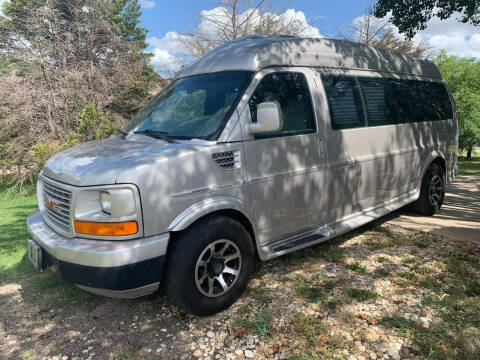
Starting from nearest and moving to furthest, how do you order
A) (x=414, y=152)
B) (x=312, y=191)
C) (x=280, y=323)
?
(x=280, y=323) → (x=312, y=191) → (x=414, y=152)

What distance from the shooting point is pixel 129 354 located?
109 inches

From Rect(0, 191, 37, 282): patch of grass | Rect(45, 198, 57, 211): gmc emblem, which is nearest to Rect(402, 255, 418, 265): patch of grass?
Rect(45, 198, 57, 211): gmc emblem

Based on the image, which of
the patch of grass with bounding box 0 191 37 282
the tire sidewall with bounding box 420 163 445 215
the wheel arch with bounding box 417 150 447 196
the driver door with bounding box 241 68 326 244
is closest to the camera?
the driver door with bounding box 241 68 326 244

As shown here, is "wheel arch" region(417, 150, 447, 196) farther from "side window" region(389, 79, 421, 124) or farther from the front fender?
the front fender

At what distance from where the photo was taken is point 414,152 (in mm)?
5383

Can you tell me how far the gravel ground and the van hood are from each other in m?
1.32

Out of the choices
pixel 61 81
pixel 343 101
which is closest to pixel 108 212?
pixel 343 101

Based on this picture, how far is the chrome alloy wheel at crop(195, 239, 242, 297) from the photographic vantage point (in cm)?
312

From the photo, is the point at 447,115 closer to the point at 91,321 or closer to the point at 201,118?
the point at 201,118

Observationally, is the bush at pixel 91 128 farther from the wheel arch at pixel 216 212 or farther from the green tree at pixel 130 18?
the green tree at pixel 130 18

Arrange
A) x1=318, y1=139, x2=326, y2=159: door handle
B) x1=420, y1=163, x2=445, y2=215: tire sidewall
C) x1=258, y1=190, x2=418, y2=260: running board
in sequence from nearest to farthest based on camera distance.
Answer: x1=258, y1=190, x2=418, y2=260: running board < x1=318, y1=139, x2=326, y2=159: door handle < x1=420, y1=163, x2=445, y2=215: tire sidewall

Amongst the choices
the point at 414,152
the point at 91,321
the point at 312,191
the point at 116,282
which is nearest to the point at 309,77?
the point at 312,191

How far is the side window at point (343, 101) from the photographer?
13.4ft

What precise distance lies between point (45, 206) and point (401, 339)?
10.9ft
